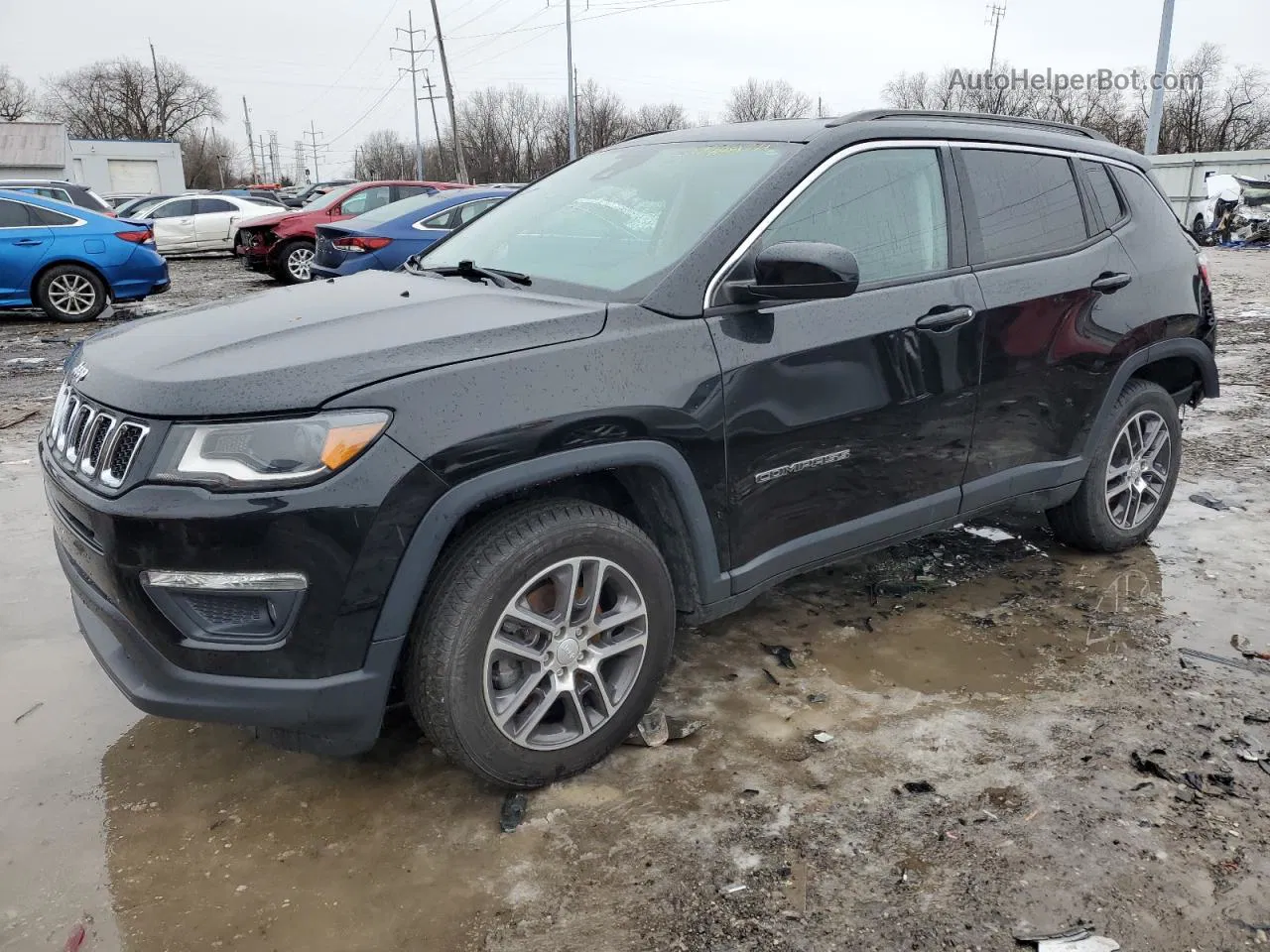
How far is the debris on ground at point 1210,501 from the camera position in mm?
5008

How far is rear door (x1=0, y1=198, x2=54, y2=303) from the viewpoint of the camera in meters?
10.8

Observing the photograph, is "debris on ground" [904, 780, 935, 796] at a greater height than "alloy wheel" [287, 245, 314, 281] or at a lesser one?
lesser

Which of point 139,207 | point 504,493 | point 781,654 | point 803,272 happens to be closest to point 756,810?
point 781,654

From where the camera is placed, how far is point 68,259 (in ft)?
36.3

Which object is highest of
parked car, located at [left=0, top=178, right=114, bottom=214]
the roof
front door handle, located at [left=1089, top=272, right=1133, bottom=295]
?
parked car, located at [left=0, top=178, right=114, bottom=214]

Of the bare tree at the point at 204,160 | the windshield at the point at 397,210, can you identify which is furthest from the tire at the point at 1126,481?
the bare tree at the point at 204,160

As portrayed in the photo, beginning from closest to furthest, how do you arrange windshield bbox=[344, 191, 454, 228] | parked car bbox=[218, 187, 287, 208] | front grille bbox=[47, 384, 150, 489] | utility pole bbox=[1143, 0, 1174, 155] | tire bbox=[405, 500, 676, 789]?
front grille bbox=[47, 384, 150, 489]
tire bbox=[405, 500, 676, 789]
windshield bbox=[344, 191, 454, 228]
utility pole bbox=[1143, 0, 1174, 155]
parked car bbox=[218, 187, 287, 208]

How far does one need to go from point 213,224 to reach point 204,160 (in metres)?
73.3

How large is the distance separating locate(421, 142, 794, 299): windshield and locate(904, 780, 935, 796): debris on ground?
5.17ft

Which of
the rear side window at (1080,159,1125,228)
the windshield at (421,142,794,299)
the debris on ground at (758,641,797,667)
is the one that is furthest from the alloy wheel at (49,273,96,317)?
the rear side window at (1080,159,1125,228)

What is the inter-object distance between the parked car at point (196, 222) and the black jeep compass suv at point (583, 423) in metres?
19.2

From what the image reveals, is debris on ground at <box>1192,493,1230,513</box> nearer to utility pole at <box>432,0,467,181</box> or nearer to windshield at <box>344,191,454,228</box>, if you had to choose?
windshield at <box>344,191,454,228</box>

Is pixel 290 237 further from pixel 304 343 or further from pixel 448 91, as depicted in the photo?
pixel 448 91

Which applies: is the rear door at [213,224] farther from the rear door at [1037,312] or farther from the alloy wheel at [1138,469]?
the alloy wheel at [1138,469]
